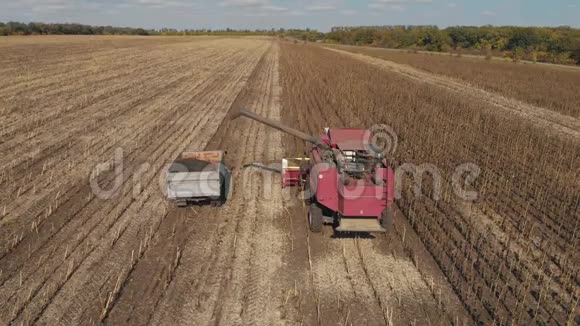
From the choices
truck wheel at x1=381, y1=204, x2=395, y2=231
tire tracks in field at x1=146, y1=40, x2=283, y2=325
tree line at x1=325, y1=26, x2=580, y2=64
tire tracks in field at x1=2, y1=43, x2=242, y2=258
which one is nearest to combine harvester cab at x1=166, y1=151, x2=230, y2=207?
tire tracks in field at x1=146, y1=40, x2=283, y2=325

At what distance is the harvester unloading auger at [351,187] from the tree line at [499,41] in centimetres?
5972

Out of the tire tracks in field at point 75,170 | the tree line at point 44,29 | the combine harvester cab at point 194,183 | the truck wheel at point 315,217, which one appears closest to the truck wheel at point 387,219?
the truck wheel at point 315,217

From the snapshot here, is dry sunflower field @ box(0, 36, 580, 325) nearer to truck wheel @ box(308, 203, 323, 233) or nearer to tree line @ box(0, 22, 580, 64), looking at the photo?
truck wheel @ box(308, 203, 323, 233)

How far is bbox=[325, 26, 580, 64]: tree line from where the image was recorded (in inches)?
2302

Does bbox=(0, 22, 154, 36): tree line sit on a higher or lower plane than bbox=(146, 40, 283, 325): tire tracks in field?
higher

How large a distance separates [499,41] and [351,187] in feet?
294

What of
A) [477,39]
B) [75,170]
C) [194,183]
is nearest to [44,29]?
[477,39]

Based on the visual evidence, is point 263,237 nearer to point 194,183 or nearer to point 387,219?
point 194,183

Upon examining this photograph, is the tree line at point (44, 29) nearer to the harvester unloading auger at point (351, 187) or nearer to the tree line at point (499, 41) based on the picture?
the tree line at point (499, 41)

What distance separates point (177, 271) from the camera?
19.5ft

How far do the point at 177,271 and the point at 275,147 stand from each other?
21.9 feet

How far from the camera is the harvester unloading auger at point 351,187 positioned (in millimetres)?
6301

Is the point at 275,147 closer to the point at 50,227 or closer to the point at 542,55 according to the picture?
the point at 50,227

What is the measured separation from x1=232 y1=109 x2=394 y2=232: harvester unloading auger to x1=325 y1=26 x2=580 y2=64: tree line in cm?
5972
